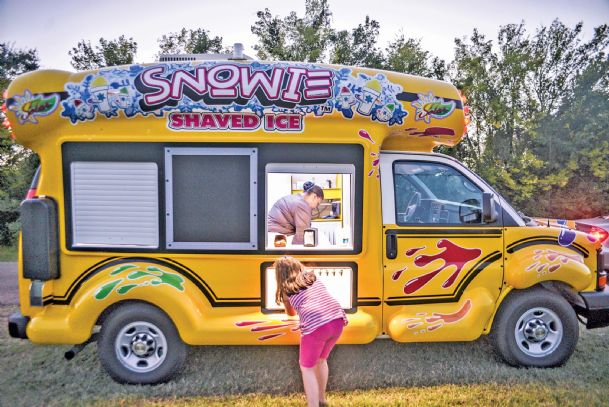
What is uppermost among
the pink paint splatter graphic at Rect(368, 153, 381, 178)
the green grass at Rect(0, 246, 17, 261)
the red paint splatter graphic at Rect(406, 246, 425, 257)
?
the pink paint splatter graphic at Rect(368, 153, 381, 178)

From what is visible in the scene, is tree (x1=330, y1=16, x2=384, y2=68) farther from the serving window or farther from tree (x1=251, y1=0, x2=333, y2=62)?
the serving window

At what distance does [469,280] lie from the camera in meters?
4.55

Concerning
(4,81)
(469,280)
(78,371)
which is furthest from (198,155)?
(4,81)

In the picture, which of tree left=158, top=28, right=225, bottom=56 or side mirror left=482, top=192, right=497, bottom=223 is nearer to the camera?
side mirror left=482, top=192, right=497, bottom=223

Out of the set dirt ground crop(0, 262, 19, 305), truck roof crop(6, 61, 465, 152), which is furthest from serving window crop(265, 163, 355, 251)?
dirt ground crop(0, 262, 19, 305)

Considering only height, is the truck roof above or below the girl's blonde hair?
above

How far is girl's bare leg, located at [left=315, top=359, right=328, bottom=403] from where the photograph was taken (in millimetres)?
3746

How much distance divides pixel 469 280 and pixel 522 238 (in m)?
0.71

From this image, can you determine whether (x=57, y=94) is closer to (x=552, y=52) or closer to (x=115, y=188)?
(x=115, y=188)

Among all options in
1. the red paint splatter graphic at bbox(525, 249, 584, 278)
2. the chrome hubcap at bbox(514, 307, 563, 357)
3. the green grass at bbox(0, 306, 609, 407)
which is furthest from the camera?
the chrome hubcap at bbox(514, 307, 563, 357)

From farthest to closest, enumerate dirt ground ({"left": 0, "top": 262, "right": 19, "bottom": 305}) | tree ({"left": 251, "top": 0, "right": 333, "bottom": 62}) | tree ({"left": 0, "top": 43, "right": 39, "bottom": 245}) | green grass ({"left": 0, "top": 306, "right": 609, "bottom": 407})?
tree ({"left": 251, "top": 0, "right": 333, "bottom": 62}) < tree ({"left": 0, "top": 43, "right": 39, "bottom": 245}) < dirt ground ({"left": 0, "top": 262, "right": 19, "bottom": 305}) < green grass ({"left": 0, "top": 306, "right": 609, "bottom": 407})

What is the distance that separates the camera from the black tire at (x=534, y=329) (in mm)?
4609

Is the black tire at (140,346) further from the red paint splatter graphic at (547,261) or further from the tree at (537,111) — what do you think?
the tree at (537,111)

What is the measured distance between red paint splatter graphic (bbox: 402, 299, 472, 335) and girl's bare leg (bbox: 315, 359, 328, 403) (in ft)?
3.41
